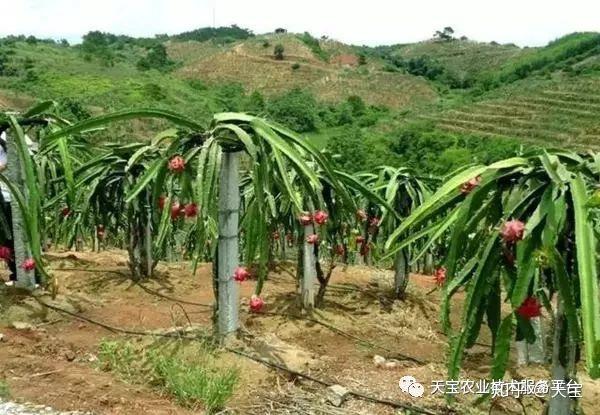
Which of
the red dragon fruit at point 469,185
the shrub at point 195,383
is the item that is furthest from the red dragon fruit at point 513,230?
the shrub at point 195,383

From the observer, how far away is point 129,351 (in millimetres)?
4695

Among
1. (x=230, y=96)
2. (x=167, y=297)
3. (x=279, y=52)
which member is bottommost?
(x=167, y=297)

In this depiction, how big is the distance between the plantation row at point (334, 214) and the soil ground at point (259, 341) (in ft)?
1.05

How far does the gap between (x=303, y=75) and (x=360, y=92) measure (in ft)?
27.1

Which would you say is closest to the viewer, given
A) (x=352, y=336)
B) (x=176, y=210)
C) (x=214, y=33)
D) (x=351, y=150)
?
(x=176, y=210)

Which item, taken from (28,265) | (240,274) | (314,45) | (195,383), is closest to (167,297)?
(28,265)

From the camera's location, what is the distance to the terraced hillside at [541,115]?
39531 mm

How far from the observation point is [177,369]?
166 inches

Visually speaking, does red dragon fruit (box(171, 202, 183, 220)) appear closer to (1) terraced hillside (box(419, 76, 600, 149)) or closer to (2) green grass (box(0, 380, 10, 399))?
(2) green grass (box(0, 380, 10, 399))

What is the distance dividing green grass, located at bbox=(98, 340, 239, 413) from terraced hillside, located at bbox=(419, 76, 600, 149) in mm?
35386

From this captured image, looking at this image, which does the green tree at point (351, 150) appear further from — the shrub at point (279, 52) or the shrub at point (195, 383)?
the shrub at point (279, 52)

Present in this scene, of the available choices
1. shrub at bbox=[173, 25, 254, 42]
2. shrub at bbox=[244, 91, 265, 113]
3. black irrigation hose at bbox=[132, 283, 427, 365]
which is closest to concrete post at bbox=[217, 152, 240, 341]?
black irrigation hose at bbox=[132, 283, 427, 365]

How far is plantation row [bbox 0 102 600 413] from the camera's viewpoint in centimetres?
291

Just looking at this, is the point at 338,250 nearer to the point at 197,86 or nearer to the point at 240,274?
the point at 240,274
